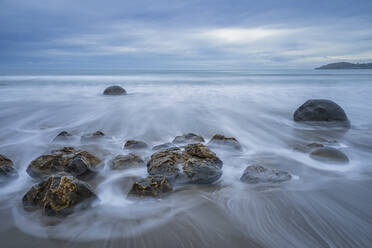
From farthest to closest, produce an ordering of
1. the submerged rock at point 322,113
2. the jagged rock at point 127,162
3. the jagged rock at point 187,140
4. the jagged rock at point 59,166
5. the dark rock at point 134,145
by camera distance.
Result: the submerged rock at point 322,113 → the jagged rock at point 187,140 → the dark rock at point 134,145 → the jagged rock at point 127,162 → the jagged rock at point 59,166

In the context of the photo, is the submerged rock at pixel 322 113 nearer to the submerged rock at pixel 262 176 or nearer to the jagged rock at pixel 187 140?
the jagged rock at pixel 187 140

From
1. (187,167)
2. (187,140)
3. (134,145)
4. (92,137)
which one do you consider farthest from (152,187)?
(92,137)

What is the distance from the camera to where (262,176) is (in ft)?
11.0

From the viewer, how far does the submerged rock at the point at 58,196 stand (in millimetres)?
2539

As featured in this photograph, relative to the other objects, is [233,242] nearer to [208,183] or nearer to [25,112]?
[208,183]

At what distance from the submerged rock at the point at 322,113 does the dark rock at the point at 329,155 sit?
2.89 metres

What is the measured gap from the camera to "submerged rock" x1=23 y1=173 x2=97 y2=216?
2.54 metres

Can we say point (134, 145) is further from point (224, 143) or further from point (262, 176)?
point (262, 176)

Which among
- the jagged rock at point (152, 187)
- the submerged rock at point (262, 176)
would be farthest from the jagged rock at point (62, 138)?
the submerged rock at point (262, 176)

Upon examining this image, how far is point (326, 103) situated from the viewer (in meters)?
7.12

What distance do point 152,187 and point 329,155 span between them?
10.1 feet

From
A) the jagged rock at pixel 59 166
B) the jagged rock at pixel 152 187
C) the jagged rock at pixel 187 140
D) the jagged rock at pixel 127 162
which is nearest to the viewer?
the jagged rock at pixel 152 187

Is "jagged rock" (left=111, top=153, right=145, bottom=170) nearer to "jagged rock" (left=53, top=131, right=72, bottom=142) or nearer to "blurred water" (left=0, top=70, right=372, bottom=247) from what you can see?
"blurred water" (left=0, top=70, right=372, bottom=247)

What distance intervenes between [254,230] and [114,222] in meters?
1.37
